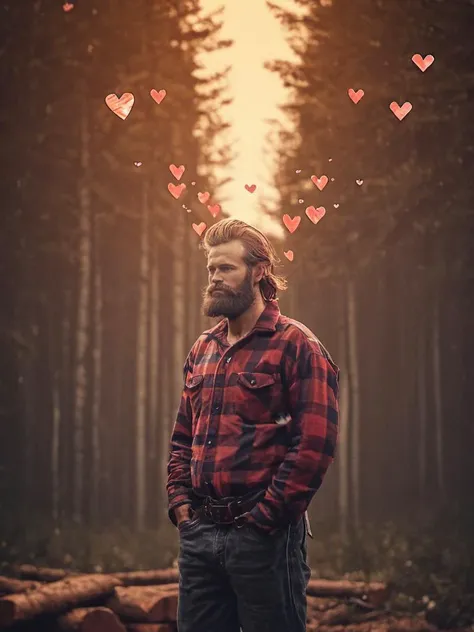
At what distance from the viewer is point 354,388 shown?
15.5 feet

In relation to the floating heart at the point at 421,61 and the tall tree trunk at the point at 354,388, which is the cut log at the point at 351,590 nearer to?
the tall tree trunk at the point at 354,388

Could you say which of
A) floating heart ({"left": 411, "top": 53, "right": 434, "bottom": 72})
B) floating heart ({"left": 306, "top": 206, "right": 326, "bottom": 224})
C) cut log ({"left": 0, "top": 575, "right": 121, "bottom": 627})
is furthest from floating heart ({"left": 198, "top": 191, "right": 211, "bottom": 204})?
cut log ({"left": 0, "top": 575, "right": 121, "bottom": 627})

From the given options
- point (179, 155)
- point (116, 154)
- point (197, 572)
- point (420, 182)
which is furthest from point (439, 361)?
point (197, 572)

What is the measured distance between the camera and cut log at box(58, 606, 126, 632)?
157 inches

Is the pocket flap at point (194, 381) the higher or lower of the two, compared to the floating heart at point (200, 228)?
lower

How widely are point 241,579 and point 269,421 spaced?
47 cm

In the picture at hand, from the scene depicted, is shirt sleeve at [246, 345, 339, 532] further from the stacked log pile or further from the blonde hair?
the stacked log pile

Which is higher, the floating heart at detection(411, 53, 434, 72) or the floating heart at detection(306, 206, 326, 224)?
the floating heart at detection(411, 53, 434, 72)

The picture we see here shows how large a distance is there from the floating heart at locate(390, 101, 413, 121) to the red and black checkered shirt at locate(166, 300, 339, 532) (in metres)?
2.78

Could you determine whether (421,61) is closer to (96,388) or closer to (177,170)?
(177,170)

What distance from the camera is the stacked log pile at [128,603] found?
3984 mm

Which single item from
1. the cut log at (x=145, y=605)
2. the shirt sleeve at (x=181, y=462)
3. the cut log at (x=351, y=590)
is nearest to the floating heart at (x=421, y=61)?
the shirt sleeve at (x=181, y=462)

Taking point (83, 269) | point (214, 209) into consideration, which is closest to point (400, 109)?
point (214, 209)

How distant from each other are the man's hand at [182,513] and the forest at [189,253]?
88.0 inches
